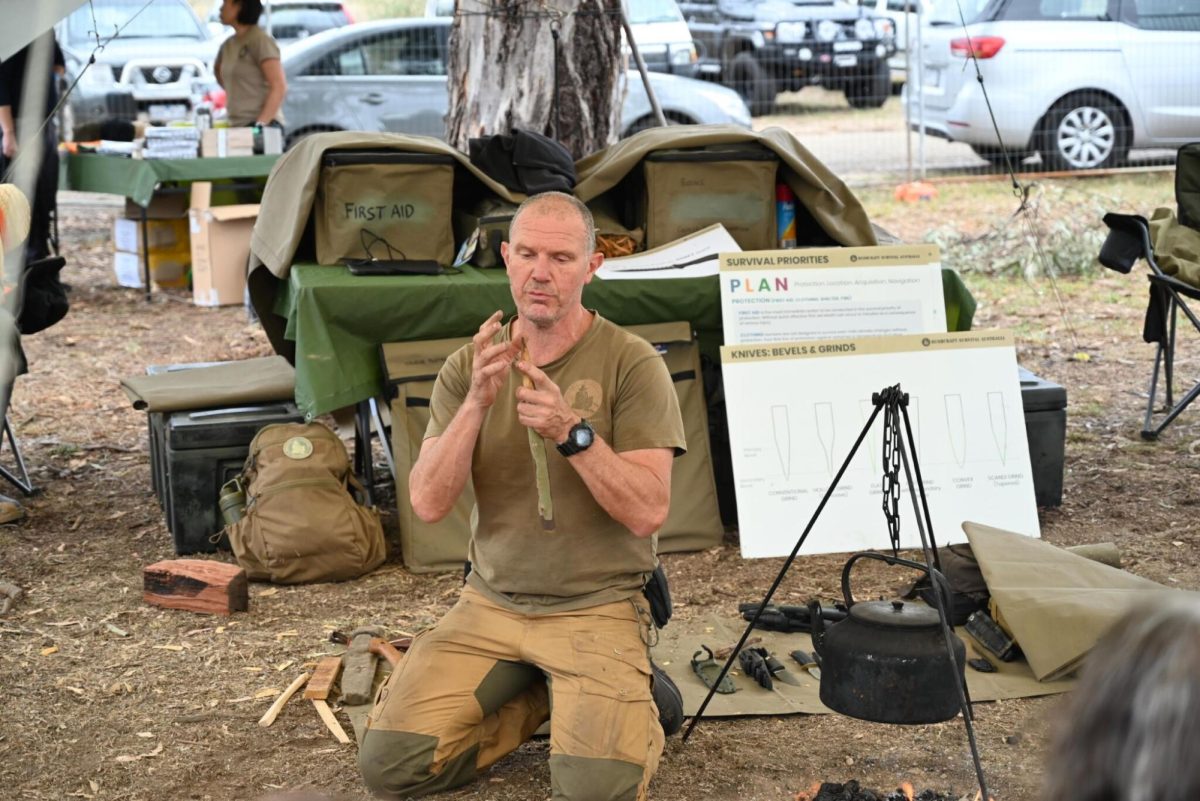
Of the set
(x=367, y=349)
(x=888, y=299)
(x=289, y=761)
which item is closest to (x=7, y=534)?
(x=367, y=349)

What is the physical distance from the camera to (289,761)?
3.71m

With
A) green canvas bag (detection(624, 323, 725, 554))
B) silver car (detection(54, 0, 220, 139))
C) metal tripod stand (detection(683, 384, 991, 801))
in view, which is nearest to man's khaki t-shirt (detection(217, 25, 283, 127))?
silver car (detection(54, 0, 220, 139))

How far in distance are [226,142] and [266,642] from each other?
584 cm

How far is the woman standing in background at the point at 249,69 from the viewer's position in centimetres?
949

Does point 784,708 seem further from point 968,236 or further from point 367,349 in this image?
point 968,236

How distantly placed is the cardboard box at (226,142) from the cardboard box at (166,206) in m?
0.52

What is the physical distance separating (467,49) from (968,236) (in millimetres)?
5349

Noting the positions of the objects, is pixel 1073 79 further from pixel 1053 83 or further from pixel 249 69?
pixel 249 69

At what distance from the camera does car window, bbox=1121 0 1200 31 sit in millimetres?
11867

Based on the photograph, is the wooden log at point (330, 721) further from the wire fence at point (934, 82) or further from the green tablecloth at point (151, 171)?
the wire fence at point (934, 82)

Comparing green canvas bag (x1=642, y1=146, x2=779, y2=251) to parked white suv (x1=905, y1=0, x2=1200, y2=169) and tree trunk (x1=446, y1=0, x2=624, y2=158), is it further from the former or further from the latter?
parked white suv (x1=905, y1=0, x2=1200, y2=169)

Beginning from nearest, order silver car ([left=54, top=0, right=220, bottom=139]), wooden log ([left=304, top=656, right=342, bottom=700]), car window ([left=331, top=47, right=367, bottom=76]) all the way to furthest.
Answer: wooden log ([left=304, top=656, right=342, bottom=700])
car window ([left=331, top=47, right=367, bottom=76])
silver car ([left=54, top=0, right=220, bottom=139])

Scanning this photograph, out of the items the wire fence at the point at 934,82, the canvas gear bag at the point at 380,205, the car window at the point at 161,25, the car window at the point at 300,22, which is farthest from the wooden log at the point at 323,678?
the car window at the point at 300,22

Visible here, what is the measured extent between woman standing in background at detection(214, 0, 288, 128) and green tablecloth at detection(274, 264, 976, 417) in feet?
15.5
